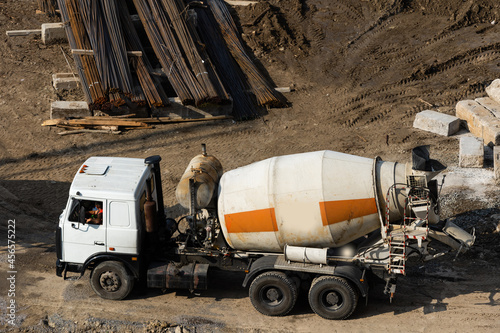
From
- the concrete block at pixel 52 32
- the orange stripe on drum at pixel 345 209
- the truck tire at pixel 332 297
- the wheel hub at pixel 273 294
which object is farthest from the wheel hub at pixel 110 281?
the concrete block at pixel 52 32

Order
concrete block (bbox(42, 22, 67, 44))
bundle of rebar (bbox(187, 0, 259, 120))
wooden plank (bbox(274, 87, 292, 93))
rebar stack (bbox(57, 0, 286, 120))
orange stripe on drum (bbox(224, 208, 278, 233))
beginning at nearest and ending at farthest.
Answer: orange stripe on drum (bbox(224, 208, 278, 233)), rebar stack (bbox(57, 0, 286, 120)), bundle of rebar (bbox(187, 0, 259, 120)), wooden plank (bbox(274, 87, 292, 93)), concrete block (bbox(42, 22, 67, 44))

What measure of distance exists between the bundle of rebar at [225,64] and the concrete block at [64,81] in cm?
463

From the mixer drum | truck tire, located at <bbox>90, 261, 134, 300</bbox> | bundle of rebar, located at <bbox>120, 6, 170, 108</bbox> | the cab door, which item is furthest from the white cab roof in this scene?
bundle of rebar, located at <bbox>120, 6, 170, 108</bbox>

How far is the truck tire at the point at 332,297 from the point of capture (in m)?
10.9

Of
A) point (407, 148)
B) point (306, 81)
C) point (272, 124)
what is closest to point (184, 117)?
point (272, 124)

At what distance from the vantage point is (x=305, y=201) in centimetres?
1084

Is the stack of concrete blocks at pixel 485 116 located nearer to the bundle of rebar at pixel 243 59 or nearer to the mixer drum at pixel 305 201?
the bundle of rebar at pixel 243 59

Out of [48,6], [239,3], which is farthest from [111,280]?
[48,6]

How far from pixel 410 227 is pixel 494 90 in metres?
10.1

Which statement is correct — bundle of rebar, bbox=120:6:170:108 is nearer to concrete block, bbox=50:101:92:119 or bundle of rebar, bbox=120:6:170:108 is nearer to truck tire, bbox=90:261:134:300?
concrete block, bbox=50:101:92:119

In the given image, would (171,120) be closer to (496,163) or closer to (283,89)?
(283,89)

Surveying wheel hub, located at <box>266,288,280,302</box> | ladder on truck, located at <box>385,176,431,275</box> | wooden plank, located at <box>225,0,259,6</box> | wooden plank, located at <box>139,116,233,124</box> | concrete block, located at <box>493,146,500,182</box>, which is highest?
wooden plank, located at <box>225,0,259,6</box>

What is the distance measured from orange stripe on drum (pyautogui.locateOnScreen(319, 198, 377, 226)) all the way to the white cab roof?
3.52m

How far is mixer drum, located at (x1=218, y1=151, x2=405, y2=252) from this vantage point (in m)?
10.8
